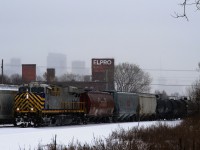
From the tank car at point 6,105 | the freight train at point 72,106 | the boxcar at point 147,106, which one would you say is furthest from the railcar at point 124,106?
the tank car at point 6,105

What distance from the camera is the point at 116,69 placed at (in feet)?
414

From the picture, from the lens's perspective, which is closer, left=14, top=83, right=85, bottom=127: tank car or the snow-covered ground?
the snow-covered ground

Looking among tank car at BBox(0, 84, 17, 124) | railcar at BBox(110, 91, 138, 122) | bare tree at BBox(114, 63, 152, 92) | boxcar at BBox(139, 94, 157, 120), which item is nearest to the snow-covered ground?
tank car at BBox(0, 84, 17, 124)

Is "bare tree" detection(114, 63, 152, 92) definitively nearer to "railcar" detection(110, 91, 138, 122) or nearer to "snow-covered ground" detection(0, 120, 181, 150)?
"railcar" detection(110, 91, 138, 122)

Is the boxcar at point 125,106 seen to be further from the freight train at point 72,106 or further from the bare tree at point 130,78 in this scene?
the bare tree at point 130,78

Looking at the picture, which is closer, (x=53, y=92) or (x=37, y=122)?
(x=37, y=122)

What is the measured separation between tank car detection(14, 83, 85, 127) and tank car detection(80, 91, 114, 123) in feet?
11.6

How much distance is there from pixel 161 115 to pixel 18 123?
2914 centimetres

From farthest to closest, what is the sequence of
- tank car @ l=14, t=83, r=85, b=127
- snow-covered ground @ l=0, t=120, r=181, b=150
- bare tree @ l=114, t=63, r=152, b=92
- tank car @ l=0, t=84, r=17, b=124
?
bare tree @ l=114, t=63, r=152, b=92 → tank car @ l=0, t=84, r=17, b=124 → tank car @ l=14, t=83, r=85, b=127 → snow-covered ground @ l=0, t=120, r=181, b=150

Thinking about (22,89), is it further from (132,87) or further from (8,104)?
(132,87)

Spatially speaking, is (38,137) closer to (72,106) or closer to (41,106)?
(41,106)

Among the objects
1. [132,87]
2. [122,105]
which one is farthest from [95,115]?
[132,87]

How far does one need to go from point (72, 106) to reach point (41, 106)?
550 centimetres

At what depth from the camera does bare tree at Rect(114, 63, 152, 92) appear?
12344 centimetres
